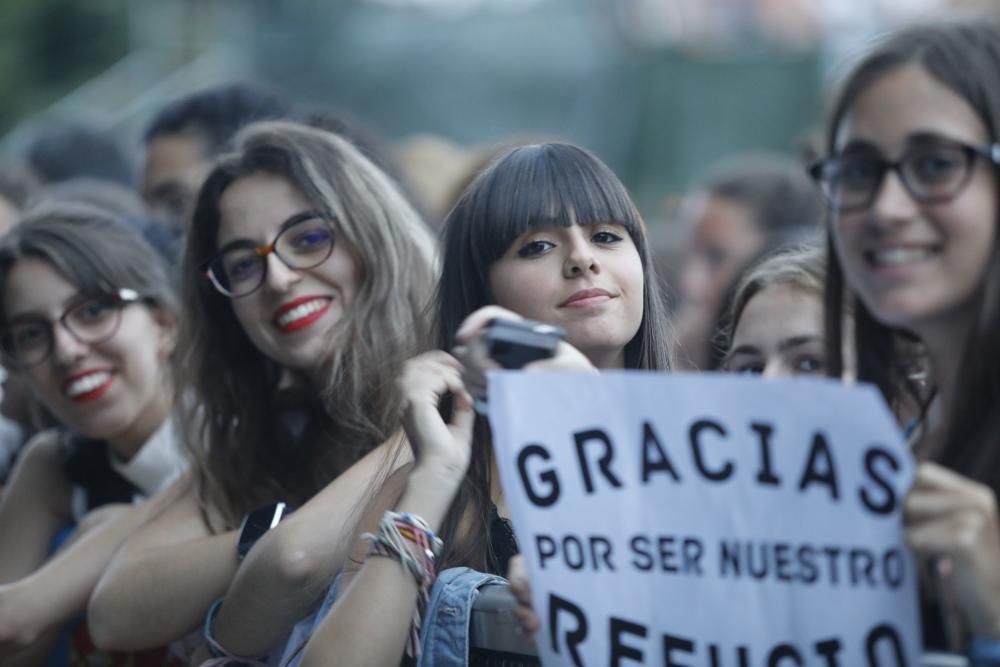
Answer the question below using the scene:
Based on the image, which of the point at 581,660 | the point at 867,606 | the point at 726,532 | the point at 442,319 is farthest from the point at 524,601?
the point at 442,319

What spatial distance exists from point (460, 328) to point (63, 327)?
2016 millimetres

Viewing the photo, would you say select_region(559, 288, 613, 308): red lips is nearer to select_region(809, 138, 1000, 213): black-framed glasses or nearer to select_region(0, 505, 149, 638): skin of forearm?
select_region(809, 138, 1000, 213): black-framed glasses

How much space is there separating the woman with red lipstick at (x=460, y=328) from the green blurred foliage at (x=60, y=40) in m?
Answer: 18.8

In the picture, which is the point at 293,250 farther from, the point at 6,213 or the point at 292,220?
the point at 6,213

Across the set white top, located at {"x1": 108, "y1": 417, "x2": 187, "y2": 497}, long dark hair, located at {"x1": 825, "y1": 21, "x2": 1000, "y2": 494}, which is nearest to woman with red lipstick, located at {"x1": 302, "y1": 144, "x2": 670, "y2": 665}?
long dark hair, located at {"x1": 825, "y1": 21, "x2": 1000, "y2": 494}

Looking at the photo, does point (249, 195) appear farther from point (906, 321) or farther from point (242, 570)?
point (906, 321)

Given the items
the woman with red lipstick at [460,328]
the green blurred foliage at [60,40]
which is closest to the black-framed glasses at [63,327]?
the woman with red lipstick at [460,328]

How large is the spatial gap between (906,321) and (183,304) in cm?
241

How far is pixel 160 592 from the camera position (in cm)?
350

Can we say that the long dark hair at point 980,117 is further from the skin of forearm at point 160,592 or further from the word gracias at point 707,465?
the skin of forearm at point 160,592

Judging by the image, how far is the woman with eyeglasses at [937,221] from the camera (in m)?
2.03

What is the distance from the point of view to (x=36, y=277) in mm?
4383

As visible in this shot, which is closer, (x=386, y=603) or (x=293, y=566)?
(x=386, y=603)

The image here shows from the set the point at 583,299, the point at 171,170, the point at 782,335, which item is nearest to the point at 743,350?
the point at 782,335
